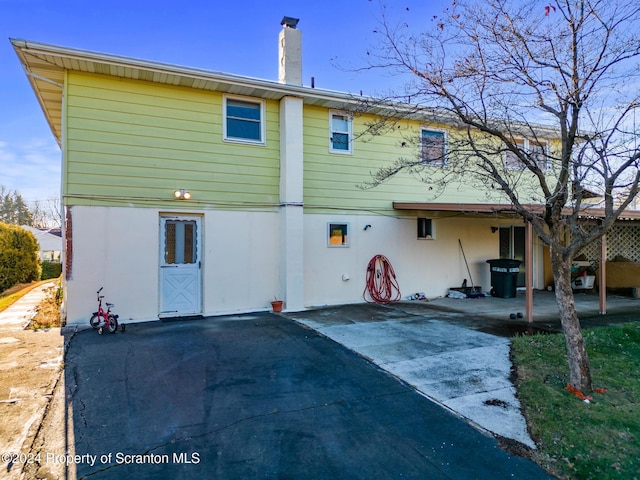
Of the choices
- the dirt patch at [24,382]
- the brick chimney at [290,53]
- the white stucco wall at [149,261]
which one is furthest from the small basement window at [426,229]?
the dirt patch at [24,382]

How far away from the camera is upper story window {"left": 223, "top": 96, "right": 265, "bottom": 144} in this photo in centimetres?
854

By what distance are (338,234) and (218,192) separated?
10.3 ft

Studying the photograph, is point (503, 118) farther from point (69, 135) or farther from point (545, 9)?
point (69, 135)

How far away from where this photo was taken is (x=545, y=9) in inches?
169

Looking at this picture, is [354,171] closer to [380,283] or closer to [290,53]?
[380,283]

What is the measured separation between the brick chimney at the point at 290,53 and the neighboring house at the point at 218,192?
33 mm

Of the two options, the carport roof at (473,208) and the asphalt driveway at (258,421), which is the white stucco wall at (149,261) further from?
the carport roof at (473,208)

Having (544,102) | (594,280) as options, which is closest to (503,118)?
(544,102)

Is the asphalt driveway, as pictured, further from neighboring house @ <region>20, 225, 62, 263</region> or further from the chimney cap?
neighboring house @ <region>20, 225, 62, 263</region>

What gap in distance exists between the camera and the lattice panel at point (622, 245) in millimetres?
12664

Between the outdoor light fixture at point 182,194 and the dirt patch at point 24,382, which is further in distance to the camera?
the outdoor light fixture at point 182,194

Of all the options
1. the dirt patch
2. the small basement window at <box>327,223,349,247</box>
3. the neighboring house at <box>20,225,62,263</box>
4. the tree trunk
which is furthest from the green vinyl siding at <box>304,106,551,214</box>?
the neighboring house at <box>20,225,62,263</box>

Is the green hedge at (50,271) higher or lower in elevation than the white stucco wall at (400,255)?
lower

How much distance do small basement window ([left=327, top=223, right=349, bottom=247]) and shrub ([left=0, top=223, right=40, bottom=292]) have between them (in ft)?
37.9
